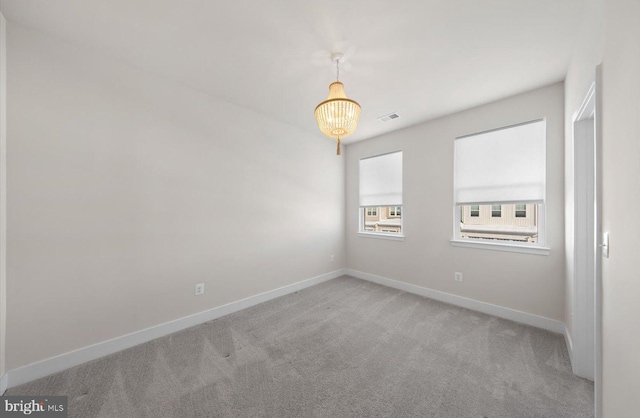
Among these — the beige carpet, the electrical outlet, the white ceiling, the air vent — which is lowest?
the beige carpet

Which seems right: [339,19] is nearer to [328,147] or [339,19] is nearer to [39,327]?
[328,147]

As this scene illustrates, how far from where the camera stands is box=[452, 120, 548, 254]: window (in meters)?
2.69

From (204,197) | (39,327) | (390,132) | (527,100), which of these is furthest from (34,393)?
(527,100)

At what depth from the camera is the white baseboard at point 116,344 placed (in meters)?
1.80

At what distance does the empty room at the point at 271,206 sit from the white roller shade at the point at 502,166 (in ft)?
0.08

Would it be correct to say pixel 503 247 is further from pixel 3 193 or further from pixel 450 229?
pixel 3 193

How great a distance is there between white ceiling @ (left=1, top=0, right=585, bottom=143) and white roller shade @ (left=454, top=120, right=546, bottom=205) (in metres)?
0.52

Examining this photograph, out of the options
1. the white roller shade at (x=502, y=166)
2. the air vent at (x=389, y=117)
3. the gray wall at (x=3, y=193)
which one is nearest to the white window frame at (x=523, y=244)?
the white roller shade at (x=502, y=166)

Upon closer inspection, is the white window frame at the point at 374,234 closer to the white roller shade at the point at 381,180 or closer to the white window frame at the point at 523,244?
the white roller shade at the point at 381,180

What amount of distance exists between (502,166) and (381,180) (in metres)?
1.79

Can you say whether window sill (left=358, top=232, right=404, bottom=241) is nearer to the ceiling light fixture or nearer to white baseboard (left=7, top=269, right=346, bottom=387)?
white baseboard (left=7, top=269, right=346, bottom=387)

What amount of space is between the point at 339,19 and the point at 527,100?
8.21 ft

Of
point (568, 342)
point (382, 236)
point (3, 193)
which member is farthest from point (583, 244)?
point (3, 193)

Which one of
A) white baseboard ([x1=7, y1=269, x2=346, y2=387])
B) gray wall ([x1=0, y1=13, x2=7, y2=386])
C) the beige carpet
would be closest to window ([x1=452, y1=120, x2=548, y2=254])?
the beige carpet
